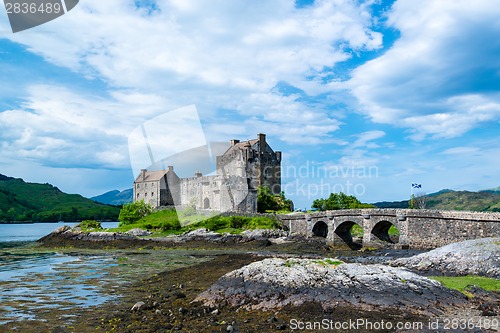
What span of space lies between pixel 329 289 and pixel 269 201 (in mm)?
→ 52015

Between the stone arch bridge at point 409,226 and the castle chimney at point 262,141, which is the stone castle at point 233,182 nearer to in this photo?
the castle chimney at point 262,141

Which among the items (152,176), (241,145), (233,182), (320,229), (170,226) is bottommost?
(320,229)

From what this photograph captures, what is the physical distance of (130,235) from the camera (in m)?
55.1

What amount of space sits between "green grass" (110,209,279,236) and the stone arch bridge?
6.83 metres

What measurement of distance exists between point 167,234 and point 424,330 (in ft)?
157

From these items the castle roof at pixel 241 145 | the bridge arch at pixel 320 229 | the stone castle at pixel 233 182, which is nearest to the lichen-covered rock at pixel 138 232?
the stone castle at pixel 233 182

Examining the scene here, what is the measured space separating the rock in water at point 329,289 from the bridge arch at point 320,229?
3482cm

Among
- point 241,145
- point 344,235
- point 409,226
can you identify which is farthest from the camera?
point 241,145

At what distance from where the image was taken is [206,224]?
55562 millimetres

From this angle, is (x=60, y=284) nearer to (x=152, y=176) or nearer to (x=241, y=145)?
(x=241, y=145)

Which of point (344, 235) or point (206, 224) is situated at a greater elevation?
point (206, 224)

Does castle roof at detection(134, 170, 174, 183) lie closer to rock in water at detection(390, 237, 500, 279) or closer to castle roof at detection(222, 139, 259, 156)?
castle roof at detection(222, 139, 259, 156)

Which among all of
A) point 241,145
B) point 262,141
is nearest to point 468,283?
point 262,141

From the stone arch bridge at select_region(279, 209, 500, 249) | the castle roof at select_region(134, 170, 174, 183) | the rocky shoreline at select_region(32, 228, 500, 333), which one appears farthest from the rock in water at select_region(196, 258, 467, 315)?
the castle roof at select_region(134, 170, 174, 183)
